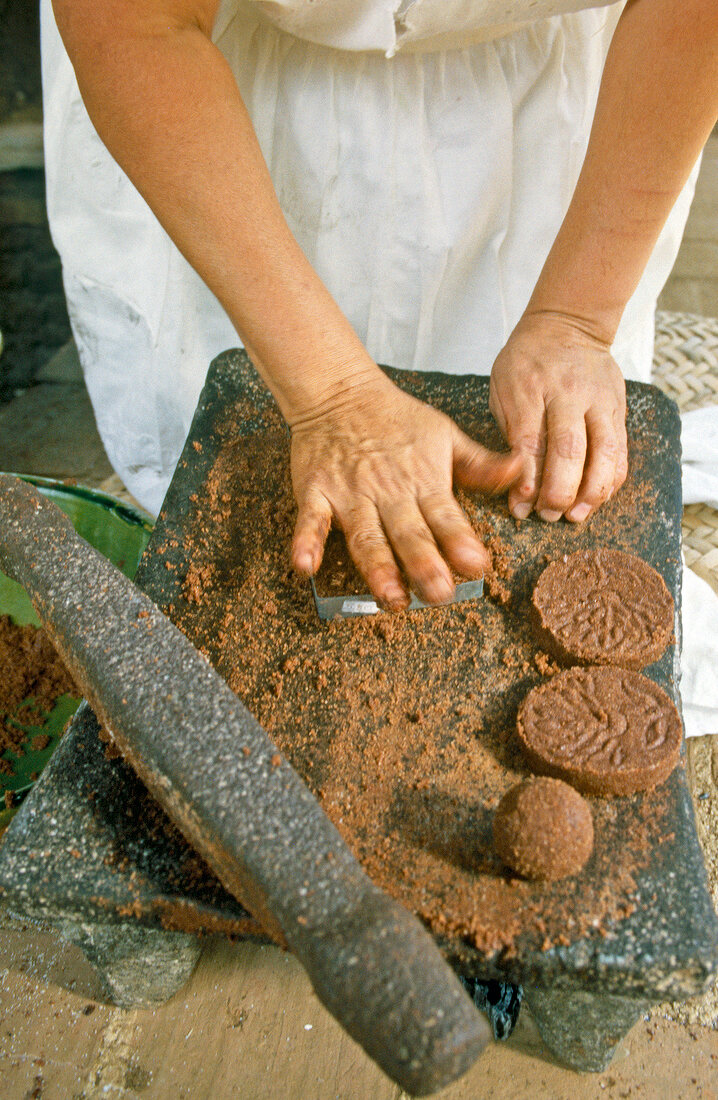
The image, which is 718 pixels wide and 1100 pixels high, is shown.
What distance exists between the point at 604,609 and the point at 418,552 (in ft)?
1.01

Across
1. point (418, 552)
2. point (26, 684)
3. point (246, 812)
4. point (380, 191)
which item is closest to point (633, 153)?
point (380, 191)

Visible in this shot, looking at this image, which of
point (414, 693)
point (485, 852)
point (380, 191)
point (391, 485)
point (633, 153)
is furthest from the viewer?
point (380, 191)

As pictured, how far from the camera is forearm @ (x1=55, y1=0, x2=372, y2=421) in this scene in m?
1.38

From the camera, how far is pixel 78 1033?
5.08ft

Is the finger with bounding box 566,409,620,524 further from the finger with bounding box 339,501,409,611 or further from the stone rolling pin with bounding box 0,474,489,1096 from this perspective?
the stone rolling pin with bounding box 0,474,489,1096

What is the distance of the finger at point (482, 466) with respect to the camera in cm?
148

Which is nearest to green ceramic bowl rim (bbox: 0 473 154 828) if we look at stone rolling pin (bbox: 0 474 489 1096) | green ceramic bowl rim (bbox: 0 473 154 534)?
green ceramic bowl rim (bbox: 0 473 154 534)

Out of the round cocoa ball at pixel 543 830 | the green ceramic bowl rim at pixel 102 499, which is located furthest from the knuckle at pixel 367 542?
the green ceramic bowl rim at pixel 102 499

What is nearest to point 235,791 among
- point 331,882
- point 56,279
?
point 331,882

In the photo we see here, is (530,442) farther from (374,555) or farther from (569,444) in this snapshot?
(374,555)

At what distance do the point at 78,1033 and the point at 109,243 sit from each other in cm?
177

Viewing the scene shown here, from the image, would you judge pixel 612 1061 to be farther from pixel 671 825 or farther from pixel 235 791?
pixel 235 791

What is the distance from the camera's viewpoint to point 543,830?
0.99 metres

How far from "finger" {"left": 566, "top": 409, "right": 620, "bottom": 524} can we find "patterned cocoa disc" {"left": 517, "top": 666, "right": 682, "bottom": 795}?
37cm
